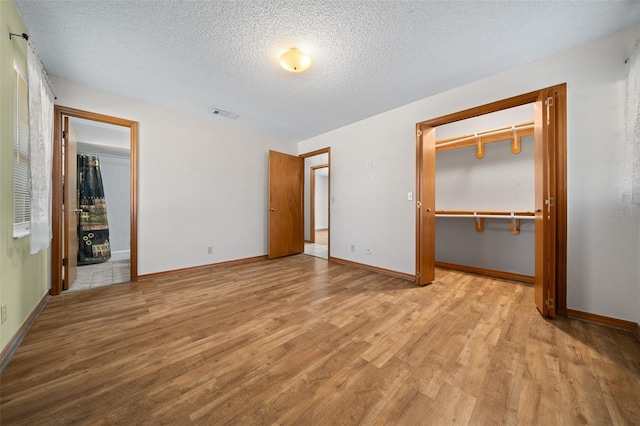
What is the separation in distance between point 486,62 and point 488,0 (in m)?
0.80

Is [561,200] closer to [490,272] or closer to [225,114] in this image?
[490,272]

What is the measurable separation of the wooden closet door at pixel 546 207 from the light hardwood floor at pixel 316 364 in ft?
0.72

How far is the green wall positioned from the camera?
143cm

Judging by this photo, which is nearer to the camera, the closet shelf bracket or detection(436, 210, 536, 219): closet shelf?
detection(436, 210, 536, 219): closet shelf

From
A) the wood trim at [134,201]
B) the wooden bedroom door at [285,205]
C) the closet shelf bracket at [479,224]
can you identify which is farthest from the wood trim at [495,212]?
the wood trim at [134,201]

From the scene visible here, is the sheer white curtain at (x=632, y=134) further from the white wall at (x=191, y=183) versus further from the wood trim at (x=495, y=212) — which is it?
the white wall at (x=191, y=183)

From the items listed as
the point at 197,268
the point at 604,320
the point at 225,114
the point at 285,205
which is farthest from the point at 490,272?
the point at 225,114

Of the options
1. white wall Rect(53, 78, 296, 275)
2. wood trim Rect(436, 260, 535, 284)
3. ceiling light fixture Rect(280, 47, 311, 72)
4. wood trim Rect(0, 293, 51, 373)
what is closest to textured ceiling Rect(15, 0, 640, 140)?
ceiling light fixture Rect(280, 47, 311, 72)

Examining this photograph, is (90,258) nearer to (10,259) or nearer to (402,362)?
(10,259)

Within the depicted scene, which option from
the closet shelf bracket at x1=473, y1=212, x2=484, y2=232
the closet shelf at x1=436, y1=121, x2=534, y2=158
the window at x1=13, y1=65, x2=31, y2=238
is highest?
the closet shelf at x1=436, y1=121, x2=534, y2=158

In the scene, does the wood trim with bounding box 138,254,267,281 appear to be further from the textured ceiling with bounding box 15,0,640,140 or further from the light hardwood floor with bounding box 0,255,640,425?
the textured ceiling with bounding box 15,0,640,140

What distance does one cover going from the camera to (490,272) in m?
3.23

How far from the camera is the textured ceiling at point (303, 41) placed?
1619mm

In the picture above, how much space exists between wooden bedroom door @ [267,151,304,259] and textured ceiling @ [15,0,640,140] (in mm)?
1678
